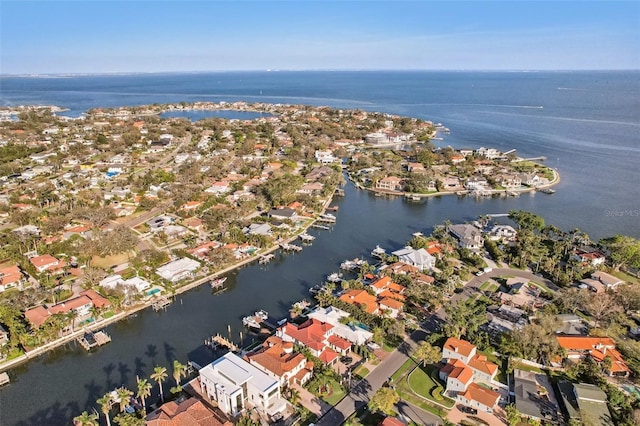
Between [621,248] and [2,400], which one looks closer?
[2,400]

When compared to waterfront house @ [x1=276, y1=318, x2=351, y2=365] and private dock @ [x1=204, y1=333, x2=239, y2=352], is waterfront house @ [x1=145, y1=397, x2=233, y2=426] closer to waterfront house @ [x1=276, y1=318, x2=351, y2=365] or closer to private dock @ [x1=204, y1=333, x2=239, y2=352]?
private dock @ [x1=204, y1=333, x2=239, y2=352]

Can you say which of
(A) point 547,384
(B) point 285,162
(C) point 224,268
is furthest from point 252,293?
(B) point 285,162

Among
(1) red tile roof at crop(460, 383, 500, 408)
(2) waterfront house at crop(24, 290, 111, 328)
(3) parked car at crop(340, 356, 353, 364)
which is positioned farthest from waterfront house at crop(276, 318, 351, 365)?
(2) waterfront house at crop(24, 290, 111, 328)

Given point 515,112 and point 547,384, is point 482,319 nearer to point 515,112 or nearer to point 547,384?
point 547,384

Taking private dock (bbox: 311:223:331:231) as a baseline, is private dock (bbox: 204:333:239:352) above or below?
below

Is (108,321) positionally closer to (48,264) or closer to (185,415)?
(48,264)

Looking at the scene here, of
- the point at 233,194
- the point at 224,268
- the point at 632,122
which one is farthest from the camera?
the point at 632,122

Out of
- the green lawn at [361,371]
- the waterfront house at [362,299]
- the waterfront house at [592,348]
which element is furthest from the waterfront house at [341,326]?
the waterfront house at [592,348]
